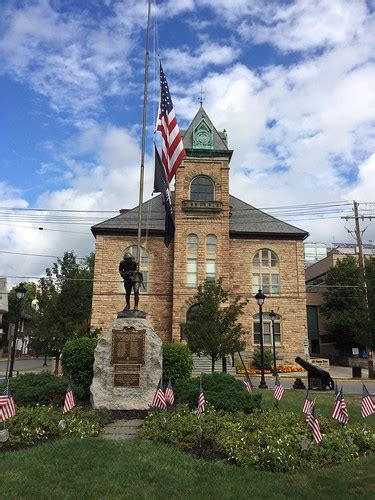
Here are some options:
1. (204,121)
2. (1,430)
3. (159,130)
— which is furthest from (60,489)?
(204,121)

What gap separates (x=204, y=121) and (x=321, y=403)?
97.8 ft

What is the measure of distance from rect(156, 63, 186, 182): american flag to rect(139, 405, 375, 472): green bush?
8.89 meters

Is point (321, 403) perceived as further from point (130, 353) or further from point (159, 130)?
point (159, 130)

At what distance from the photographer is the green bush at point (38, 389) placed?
1091 centimetres

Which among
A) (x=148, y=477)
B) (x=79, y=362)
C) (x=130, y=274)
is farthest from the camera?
(x=79, y=362)

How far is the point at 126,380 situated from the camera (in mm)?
11539

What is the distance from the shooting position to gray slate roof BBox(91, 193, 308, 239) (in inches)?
1431

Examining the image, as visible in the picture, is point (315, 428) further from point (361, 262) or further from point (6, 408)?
point (361, 262)

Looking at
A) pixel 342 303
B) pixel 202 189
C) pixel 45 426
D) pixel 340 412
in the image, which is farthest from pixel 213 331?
pixel 342 303

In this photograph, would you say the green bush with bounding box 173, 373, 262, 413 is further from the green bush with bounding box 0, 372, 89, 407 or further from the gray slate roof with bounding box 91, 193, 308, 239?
the gray slate roof with bounding box 91, 193, 308, 239

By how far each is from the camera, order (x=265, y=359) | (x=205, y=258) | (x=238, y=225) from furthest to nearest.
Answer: (x=238, y=225) → (x=205, y=258) → (x=265, y=359)

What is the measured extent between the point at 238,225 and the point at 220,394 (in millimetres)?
28302

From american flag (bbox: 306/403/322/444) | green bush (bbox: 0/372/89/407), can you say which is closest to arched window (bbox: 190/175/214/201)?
green bush (bbox: 0/372/89/407)

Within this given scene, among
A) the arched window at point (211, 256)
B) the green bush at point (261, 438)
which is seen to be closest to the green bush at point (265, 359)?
the arched window at point (211, 256)
